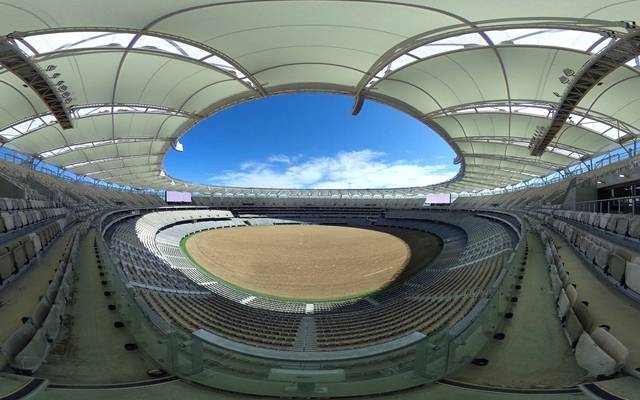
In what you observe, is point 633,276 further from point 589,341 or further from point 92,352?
point 92,352

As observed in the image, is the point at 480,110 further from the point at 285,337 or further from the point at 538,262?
the point at 285,337

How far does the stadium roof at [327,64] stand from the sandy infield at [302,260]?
1391 cm

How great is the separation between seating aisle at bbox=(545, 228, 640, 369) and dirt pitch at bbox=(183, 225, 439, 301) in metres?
16.5

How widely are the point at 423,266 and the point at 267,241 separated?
2338 centimetres

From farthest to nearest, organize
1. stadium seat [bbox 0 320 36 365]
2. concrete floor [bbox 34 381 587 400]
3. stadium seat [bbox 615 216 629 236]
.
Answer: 1. stadium seat [bbox 615 216 629 236]
2. stadium seat [bbox 0 320 36 365]
3. concrete floor [bbox 34 381 587 400]

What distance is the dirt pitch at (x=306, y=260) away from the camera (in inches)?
1001

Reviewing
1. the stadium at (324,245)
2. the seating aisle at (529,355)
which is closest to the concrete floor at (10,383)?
the stadium at (324,245)

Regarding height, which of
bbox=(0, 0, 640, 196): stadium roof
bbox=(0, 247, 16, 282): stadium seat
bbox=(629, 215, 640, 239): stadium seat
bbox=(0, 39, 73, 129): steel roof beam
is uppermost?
bbox=(0, 0, 640, 196): stadium roof

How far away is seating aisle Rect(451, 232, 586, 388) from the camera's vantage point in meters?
4.28

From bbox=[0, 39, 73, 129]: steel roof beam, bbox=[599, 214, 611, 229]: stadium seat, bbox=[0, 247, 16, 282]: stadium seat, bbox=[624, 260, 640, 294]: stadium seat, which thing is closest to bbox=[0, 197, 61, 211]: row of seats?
bbox=[0, 247, 16, 282]: stadium seat

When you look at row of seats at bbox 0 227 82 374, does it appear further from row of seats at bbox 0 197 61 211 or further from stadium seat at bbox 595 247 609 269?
stadium seat at bbox 595 247 609 269

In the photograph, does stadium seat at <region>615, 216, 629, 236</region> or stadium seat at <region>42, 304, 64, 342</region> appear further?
stadium seat at <region>615, 216, 629, 236</region>

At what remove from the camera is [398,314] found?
15.9 m

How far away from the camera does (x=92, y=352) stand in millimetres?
4996
